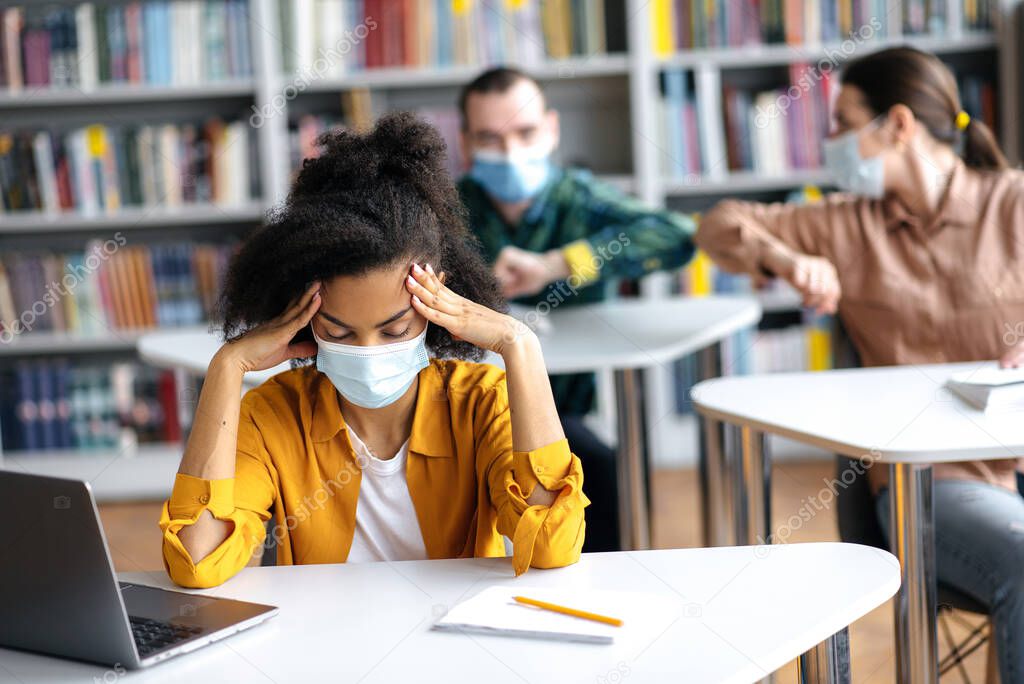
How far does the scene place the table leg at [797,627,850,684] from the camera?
110 cm

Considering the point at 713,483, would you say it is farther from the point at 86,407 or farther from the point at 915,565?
the point at 86,407

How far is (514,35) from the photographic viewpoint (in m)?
3.66

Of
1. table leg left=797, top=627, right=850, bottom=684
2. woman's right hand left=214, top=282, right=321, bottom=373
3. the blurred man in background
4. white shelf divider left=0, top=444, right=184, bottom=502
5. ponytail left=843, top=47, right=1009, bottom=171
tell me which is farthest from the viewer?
white shelf divider left=0, top=444, right=184, bottom=502

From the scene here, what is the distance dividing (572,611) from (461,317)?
1.42ft

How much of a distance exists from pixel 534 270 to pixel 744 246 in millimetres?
450

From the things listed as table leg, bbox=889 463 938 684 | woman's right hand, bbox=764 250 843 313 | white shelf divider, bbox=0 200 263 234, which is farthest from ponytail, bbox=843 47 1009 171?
white shelf divider, bbox=0 200 263 234

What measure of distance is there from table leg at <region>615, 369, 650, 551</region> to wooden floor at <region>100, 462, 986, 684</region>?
0.28ft

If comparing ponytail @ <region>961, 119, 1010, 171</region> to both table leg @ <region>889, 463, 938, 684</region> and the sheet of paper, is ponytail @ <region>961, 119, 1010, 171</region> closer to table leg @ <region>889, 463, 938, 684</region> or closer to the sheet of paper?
the sheet of paper

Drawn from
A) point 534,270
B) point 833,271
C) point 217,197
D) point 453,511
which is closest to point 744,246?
point 833,271

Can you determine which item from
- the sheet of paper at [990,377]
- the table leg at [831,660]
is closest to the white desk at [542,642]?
the table leg at [831,660]

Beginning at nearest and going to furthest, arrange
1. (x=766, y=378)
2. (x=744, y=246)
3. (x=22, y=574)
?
(x=22, y=574) < (x=766, y=378) < (x=744, y=246)

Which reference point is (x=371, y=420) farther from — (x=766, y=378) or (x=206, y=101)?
(x=206, y=101)

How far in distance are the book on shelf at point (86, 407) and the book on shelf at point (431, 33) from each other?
120 cm

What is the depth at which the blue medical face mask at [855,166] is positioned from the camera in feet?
7.41
